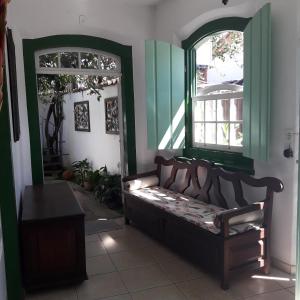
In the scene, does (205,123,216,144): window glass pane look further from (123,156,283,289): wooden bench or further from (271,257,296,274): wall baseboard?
(271,257,296,274): wall baseboard

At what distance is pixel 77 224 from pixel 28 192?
107 centimetres

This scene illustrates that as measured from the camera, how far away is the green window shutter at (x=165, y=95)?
4.31 metres

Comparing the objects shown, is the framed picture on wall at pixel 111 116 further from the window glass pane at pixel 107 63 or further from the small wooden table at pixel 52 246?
the small wooden table at pixel 52 246

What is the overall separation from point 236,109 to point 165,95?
100 centimetres

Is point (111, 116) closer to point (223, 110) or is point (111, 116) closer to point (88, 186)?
point (88, 186)

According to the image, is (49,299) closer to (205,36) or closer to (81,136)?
(205,36)

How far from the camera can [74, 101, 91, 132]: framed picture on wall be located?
767cm

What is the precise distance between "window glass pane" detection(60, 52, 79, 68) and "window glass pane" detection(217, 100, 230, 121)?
202 cm

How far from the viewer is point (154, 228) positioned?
12.8ft

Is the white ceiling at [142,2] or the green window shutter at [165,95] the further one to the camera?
the white ceiling at [142,2]

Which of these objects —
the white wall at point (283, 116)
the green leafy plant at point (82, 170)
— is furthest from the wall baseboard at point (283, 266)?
the green leafy plant at point (82, 170)

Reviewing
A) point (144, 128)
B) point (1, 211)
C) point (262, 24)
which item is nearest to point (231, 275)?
point (1, 211)

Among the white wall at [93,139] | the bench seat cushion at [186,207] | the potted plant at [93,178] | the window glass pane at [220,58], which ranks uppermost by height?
the window glass pane at [220,58]

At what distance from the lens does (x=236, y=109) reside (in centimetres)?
384
